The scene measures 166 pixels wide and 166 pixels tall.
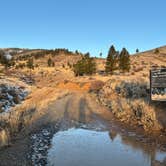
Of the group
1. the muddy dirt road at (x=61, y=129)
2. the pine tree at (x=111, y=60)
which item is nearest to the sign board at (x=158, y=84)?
the muddy dirt road at (x=61, y=129)

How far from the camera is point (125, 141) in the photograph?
40.6ft

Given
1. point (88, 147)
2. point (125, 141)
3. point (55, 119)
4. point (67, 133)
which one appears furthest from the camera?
point (55, 119)

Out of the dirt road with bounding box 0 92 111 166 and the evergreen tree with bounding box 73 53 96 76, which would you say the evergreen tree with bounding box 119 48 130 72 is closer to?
the evergreen tree with bounding box 73 53 96 76

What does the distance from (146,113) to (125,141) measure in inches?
148

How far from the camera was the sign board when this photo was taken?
1644cm

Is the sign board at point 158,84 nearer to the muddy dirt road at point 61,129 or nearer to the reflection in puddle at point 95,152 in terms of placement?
the muddy dirt road at point 61,129

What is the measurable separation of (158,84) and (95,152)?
778 centimetres

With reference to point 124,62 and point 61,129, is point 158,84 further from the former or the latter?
point 124,62

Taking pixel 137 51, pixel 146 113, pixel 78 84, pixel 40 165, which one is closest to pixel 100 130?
pixel 146 113

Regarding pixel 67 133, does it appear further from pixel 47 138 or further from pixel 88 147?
pixel 88 147

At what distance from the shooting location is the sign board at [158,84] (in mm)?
16438

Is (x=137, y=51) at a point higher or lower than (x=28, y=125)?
higher

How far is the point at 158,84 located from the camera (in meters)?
16.7

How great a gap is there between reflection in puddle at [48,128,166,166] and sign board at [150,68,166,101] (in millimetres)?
4867
